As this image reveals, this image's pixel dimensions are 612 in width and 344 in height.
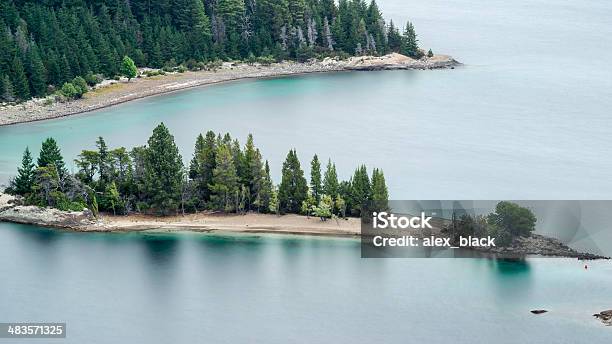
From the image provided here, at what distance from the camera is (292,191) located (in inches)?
2894

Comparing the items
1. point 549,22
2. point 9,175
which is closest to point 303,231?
point 9,175

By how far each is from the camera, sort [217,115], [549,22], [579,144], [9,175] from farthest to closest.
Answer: [549,22]
[217,115]
[579,144]
[9,175]

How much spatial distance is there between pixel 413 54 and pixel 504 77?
1382 cm

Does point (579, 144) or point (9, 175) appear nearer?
point (9, 175)

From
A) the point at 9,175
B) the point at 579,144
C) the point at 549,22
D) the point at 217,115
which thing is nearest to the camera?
the point at 9,175

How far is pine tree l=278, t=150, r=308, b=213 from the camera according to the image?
240ft

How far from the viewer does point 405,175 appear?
267 feet

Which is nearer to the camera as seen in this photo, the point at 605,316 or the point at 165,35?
the point at 605,316

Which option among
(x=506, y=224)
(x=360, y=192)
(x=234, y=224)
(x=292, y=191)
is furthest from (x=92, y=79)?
(x=506, y=224)

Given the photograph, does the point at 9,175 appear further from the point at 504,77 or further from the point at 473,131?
the point at 504,77

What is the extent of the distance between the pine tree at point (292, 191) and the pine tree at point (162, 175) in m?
6.56

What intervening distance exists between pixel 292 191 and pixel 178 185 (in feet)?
23.5

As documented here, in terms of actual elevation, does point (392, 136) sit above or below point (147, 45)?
below

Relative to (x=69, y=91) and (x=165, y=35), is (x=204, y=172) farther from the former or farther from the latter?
(x=165, y=35)
